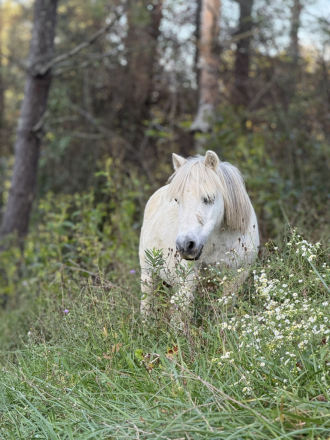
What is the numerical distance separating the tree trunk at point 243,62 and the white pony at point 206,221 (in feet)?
27.7

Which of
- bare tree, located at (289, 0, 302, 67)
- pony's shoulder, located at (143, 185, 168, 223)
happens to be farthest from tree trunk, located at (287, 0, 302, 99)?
pony's shoulder, located at (143, 185, 168, 223)

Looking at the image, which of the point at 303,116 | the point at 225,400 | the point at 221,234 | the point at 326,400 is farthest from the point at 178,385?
the point at 303,116

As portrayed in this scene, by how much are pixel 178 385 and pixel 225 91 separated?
991 centimetres

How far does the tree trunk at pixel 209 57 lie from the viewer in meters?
10.4

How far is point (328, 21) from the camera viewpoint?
8.30 meters

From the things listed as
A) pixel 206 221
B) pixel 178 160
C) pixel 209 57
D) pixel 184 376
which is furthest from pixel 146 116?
pixel 184 376

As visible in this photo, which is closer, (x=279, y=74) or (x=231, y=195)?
(x=231, y=195)

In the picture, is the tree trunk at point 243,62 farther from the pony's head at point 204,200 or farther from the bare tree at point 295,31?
the pony's head at point 204,200

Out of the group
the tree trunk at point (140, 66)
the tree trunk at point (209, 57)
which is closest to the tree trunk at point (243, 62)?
the tree trunk at point (209, 57)

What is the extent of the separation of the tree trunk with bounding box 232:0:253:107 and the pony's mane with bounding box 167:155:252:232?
844 centimetres

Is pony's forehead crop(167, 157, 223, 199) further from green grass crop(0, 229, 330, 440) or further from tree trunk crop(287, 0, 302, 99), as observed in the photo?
tree trunk crop(287, 0, 302, 99)

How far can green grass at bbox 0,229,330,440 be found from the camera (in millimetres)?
2387

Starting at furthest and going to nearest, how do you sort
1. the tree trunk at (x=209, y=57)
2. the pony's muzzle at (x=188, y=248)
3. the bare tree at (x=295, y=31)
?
1. the tree trunk at (x=209, y=57)
2. the bare tree at (x=295, y=31)
3. the pony's muzzle at (x=188, y=248)

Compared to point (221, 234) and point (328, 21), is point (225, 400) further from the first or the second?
point (328, 21)
